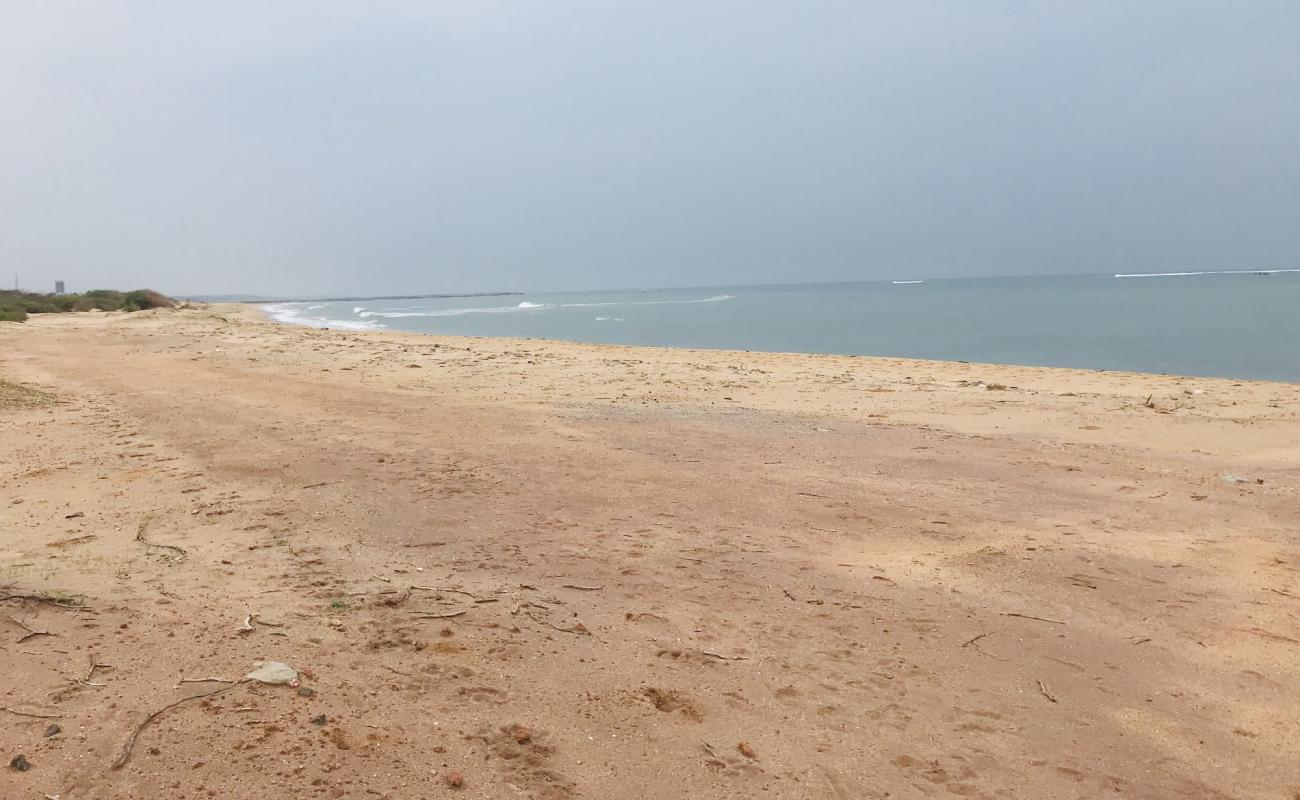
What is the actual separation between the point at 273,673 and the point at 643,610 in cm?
160

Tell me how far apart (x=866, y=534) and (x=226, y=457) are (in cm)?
486

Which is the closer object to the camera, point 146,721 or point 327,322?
point 146,721

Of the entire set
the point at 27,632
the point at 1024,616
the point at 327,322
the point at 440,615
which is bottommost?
the point at 1024,616

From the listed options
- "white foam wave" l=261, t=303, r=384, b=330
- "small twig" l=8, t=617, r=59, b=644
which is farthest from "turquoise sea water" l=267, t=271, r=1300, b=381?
"small twig" l=8, t=617, r=59, b=644

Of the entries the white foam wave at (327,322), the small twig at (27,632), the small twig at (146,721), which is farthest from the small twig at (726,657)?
the white foam wave at (327,322)

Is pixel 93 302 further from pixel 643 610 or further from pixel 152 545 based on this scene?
pixel 643 610

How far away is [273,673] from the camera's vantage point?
10.4 feet

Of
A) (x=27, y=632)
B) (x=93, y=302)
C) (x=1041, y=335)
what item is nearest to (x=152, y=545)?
(x=27, y=632)

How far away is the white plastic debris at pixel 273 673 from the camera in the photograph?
3121 mm

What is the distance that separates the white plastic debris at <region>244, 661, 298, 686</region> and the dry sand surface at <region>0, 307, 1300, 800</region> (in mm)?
44

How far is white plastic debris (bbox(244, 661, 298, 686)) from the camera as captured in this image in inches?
123

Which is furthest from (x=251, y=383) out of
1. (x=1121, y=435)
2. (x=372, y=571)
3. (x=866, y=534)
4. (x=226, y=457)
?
(x=1121, y=435)

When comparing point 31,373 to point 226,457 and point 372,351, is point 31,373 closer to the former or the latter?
point 372,351

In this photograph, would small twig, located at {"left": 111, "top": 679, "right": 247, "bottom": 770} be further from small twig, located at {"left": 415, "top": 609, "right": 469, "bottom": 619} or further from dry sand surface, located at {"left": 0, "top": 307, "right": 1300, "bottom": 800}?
small twig, located at {"left": 415, "top": 609, "right": 469, "bottom": 619}
